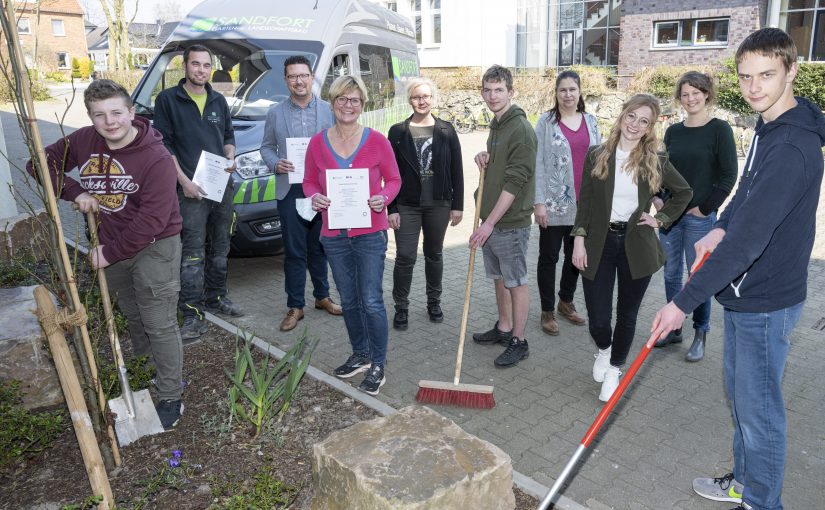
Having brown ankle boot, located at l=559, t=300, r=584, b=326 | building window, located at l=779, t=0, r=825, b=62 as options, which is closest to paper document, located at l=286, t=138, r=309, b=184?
brown ankle boot, located at l=559, t=300, r=584, b=326

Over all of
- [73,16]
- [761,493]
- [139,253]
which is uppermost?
[73,16]

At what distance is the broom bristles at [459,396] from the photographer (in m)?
4.18

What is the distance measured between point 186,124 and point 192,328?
5.20 feet

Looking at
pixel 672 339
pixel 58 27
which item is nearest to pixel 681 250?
pixel 672 339

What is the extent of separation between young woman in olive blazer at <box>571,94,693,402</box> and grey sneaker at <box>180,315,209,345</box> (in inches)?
115

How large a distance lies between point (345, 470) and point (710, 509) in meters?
1.81

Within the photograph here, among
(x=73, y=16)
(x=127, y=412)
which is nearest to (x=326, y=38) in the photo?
(x=127, y=412)

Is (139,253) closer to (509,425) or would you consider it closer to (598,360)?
(509,425)

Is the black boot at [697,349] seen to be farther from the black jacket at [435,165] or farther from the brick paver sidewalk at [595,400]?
the black jacket at [435,165]

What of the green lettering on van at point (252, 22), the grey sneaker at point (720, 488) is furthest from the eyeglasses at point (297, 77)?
the grey sneaker at point (720, 488)

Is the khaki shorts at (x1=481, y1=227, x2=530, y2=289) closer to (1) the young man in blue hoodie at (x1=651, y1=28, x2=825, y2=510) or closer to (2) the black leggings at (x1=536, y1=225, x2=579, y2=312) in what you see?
(2) the black leggings at (x1=536, y1=225, x2=579, y2=312)

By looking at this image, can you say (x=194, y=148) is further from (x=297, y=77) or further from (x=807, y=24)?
(x=807, y=24)

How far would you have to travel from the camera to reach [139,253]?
3.66 m

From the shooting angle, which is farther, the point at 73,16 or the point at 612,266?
the point at 73,16
